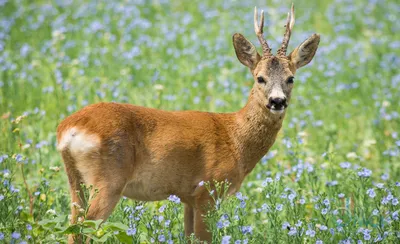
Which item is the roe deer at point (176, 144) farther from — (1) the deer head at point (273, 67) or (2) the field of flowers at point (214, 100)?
(2) the field of flowers at point (214, 100)

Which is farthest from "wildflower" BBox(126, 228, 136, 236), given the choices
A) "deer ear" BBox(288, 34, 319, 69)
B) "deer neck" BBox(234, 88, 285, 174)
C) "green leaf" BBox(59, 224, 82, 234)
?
"deer ear" BBox(288, 34, 319, 69)

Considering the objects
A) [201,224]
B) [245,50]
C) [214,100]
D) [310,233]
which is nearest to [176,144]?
[201,224]

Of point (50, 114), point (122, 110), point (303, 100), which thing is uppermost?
point (122, 110)

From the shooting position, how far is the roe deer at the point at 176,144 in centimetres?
441

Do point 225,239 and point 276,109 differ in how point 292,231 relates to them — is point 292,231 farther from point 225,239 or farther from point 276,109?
point 276,109

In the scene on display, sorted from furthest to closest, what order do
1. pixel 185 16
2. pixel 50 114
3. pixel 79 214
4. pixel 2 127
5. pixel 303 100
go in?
pixel 185 16 → pixel 303 100 → pixel 50 114 → pixel 2 127 → pixel 79 214

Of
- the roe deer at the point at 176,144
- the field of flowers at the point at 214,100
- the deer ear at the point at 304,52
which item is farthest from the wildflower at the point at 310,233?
the deer ear at the point at 304,52

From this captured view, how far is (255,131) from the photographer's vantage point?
5.14 metres

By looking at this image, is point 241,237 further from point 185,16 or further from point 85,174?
point 185,16

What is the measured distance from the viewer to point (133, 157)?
4.53 metres

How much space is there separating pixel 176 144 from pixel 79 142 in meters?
0.69

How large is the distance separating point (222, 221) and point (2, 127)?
269cm

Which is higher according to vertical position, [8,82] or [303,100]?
[303,100]

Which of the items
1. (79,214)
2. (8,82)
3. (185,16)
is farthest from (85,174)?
(185,16)
